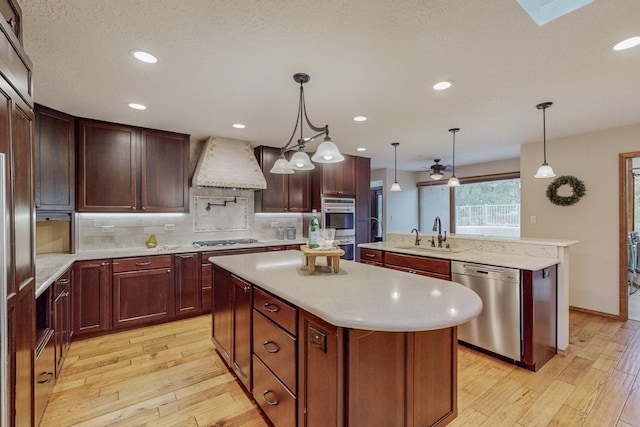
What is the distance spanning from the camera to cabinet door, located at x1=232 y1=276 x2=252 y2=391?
2.10 metres

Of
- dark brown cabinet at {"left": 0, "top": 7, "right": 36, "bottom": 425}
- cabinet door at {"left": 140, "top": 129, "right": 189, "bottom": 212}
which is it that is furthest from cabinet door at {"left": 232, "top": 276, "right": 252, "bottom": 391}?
cabinet door at {"left": 140, "top": 129, "right": 189, "bottom": 212}

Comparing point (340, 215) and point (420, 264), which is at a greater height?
point (340, 215)

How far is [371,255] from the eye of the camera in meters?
4.02

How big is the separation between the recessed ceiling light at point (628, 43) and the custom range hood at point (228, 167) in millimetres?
3756

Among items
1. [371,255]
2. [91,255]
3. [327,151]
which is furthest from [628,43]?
[91,255]

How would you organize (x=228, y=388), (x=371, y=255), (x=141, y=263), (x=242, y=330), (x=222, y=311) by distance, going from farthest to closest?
(x=371, y=255)
(x=141, y=263)
(x=222, y=311)
(x=228, y=388)
(x=242, y=330)

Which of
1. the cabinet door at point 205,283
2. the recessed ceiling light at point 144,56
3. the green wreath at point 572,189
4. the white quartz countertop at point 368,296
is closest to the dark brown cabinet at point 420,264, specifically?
the white quartz countertop at point 368,296

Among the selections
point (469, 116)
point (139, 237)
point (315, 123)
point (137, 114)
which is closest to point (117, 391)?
point (139, 237)

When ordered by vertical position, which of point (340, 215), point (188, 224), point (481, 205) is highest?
point (481, 205)

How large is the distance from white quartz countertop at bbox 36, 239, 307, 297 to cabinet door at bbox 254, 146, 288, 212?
2.01 feet

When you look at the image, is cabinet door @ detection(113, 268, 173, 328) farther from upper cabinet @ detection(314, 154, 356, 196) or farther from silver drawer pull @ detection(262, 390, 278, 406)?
upper cabinet @ detection(314, 154, 356, 196)

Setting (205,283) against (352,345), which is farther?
(205,283)

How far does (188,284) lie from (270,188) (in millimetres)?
1833

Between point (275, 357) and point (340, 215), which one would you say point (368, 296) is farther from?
point (340, 215)
